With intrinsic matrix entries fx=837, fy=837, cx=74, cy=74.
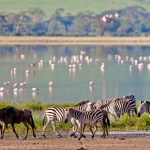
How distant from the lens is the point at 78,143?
18203 mm

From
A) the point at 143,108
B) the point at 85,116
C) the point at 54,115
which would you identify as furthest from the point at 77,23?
→ the point at 85,116

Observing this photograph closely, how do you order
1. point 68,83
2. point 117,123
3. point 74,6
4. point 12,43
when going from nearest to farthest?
point 117,123 < point 68,83 < point 12,43 < point 74,6

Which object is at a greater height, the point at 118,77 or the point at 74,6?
the point at 74,6

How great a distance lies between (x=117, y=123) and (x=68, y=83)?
2432cm

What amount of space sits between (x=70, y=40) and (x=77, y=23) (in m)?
38.7

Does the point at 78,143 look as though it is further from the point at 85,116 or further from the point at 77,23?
the point at 77,23

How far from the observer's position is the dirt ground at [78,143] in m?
17.4

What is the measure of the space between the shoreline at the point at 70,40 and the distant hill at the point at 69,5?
171 feet

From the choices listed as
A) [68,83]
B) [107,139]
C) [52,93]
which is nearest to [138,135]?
[107,139]

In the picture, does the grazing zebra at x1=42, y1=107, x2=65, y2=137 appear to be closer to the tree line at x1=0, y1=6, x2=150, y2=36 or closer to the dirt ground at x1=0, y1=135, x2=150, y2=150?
the dirt ground at x1=0, y1=135, x2=150, y2=150

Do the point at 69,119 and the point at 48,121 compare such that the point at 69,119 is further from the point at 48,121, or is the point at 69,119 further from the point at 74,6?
the point at 74,6

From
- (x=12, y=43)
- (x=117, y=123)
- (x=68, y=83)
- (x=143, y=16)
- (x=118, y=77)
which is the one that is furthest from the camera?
(x=143, y=16)

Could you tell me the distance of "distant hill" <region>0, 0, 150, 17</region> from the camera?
183 meters

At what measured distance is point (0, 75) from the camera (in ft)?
174
